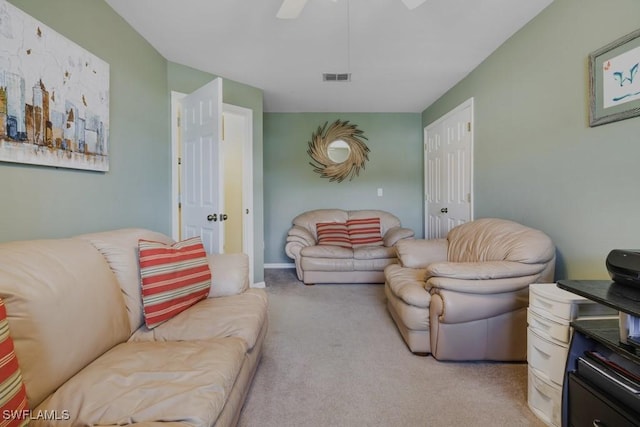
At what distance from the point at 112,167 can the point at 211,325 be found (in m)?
1.40

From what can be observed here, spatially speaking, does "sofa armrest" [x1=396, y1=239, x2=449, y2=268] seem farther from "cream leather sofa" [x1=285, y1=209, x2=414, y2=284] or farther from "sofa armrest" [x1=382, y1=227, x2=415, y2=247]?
"sofa armrest" [x1=382, y1=227, x2=415, y2=247]

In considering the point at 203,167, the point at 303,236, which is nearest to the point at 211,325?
the point at 203,167

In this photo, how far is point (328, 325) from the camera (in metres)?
2.52

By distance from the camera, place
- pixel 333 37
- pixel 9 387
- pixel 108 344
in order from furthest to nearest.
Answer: pixel 333 37 → pixel 108 344 → pixel 9 387

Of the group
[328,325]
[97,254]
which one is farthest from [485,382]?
[97,254]

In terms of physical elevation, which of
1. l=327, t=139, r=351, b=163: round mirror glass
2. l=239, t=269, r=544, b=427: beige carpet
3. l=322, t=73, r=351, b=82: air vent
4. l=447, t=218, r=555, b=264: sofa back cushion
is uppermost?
l=322, t=73, r=351, b=82: air vent

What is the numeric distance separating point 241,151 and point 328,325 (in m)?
2.40

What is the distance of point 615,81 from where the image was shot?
1574 millimetres

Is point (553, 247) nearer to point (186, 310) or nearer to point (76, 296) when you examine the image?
point (186, 310)

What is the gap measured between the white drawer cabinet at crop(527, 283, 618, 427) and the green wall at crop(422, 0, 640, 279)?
1.79ft

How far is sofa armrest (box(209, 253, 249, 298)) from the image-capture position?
186 cm

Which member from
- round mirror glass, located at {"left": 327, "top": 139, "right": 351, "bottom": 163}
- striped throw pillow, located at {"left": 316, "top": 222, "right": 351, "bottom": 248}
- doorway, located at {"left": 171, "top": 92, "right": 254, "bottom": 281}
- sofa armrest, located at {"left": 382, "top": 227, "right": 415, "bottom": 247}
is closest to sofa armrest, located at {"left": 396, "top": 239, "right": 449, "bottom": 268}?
sofa armrest, located at {"left": 382, "top": 227, "right": 415, "bottom": 247}

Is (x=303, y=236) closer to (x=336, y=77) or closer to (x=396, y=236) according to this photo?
(x=396, y=236)

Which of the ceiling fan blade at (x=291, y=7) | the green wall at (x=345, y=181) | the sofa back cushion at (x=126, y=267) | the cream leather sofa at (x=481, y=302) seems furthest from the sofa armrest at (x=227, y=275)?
the green wall at (x=345, y=181)
